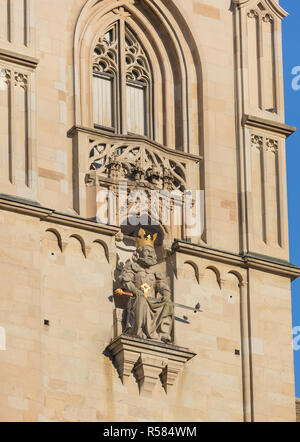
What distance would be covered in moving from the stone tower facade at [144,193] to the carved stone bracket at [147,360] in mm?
21

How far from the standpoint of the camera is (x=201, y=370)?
49.4m

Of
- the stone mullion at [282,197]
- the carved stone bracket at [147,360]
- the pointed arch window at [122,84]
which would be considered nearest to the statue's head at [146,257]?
the carved stone bracket at [147,360]

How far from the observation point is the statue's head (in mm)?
49656

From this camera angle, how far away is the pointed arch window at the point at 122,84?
168 ft

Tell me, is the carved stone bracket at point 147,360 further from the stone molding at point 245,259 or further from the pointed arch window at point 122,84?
the pointed arch window at point 122,84

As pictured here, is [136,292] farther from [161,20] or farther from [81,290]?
[161,20]

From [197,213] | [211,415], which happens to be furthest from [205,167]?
[211,415]

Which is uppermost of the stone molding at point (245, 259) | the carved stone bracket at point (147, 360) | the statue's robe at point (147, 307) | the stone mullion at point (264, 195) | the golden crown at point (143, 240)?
the stone mullion at point (264, 195)

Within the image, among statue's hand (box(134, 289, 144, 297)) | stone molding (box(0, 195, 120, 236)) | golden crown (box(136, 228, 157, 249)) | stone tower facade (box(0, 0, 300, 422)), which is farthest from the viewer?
golden crown (box(136, 228, 157, 249))

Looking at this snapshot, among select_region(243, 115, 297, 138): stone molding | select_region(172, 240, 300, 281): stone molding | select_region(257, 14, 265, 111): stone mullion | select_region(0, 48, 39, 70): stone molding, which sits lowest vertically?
select_region(172, 240, 300, 281): stone molding

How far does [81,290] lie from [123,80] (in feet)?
13.5

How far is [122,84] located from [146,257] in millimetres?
3194

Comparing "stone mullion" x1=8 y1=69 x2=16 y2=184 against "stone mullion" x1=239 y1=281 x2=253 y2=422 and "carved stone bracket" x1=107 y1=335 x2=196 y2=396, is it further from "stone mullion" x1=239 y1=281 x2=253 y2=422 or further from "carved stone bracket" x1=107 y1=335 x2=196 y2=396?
"stone mullion" x1=239 y1=281 x2=253 y2=422

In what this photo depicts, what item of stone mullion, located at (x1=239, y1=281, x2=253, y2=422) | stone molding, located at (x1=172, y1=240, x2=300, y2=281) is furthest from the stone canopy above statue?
stone mullion, located at (x1=239, y1=281, x2=253, y2=422)
